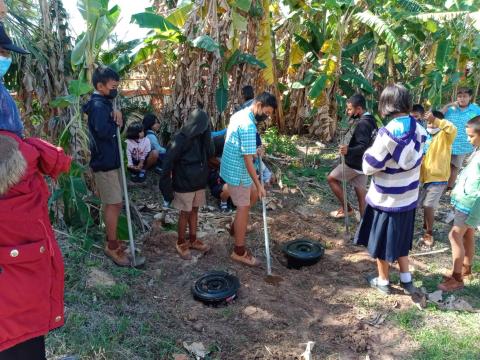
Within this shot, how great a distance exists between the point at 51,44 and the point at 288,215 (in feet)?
12.6

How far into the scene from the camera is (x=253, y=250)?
514 centimetres

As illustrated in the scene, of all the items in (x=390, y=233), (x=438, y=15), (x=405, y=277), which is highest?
(x=438, y=15)

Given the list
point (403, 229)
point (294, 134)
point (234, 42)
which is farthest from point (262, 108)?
point (294, 134)

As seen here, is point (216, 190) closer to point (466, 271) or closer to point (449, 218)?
point (466, 271)

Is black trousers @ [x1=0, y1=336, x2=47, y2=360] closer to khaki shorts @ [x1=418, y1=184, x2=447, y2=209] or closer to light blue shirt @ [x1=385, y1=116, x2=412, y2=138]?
light blue shirt @ [x1=385, y1=116, x2=412, y2=138]

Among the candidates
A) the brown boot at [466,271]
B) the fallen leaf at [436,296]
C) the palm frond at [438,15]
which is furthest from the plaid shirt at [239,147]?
the palm frond at [438,15]

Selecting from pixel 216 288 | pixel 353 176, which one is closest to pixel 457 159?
pixel 353 176

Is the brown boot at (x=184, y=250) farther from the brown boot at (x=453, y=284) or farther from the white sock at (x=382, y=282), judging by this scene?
the brown boot at (x=453, y=284)

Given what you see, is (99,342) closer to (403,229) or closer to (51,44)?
(403,229)

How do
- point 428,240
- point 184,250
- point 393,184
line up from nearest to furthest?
point 393,184 → point 184,250 → point 428,240

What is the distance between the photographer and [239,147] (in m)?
4.30

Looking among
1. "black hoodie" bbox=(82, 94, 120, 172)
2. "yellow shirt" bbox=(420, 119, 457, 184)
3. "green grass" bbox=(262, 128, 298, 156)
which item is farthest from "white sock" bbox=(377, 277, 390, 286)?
"green grass" bbox=(262, 128, 298, 156)

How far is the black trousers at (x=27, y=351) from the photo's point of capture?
2.03 m

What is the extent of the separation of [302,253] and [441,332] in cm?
163
